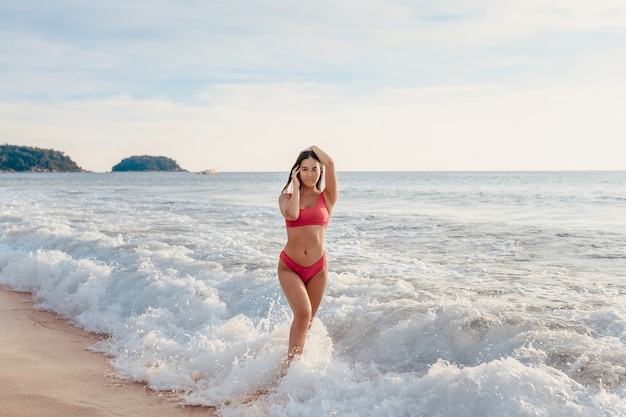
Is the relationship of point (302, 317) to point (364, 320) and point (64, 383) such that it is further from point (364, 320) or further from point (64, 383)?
point (64, 383)

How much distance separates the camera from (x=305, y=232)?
229 inches

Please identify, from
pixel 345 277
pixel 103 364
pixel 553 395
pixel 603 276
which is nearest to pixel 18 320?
pixel 103 364

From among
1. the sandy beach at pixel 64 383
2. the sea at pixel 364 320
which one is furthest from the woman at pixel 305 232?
the sandy beach at pixel 64 383

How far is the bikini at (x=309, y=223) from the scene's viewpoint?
5.80 metres

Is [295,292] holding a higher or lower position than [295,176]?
lower

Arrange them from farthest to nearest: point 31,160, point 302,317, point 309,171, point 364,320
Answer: point 31,160, point 364,320, point 309,171, point 302,317

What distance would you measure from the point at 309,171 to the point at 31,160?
19066 cm

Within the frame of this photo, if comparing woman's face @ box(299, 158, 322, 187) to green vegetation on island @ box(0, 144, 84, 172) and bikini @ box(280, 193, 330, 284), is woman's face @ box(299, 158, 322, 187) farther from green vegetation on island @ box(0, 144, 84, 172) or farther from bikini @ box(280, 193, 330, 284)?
green vegetation on island @ box(0, 144, 84, 172)

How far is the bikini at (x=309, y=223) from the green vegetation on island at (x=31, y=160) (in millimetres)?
186080

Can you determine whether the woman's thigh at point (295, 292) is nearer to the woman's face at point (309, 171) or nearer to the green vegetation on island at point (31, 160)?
the woman's face at point (309, 171)

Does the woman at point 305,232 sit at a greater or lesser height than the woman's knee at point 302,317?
greater

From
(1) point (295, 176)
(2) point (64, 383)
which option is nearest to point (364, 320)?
(1) point (295, 176)

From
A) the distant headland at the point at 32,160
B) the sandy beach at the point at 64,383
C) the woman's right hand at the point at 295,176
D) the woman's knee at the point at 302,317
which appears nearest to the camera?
the sandy beach at the point at 64,383

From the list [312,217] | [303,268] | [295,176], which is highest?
[295,176]
